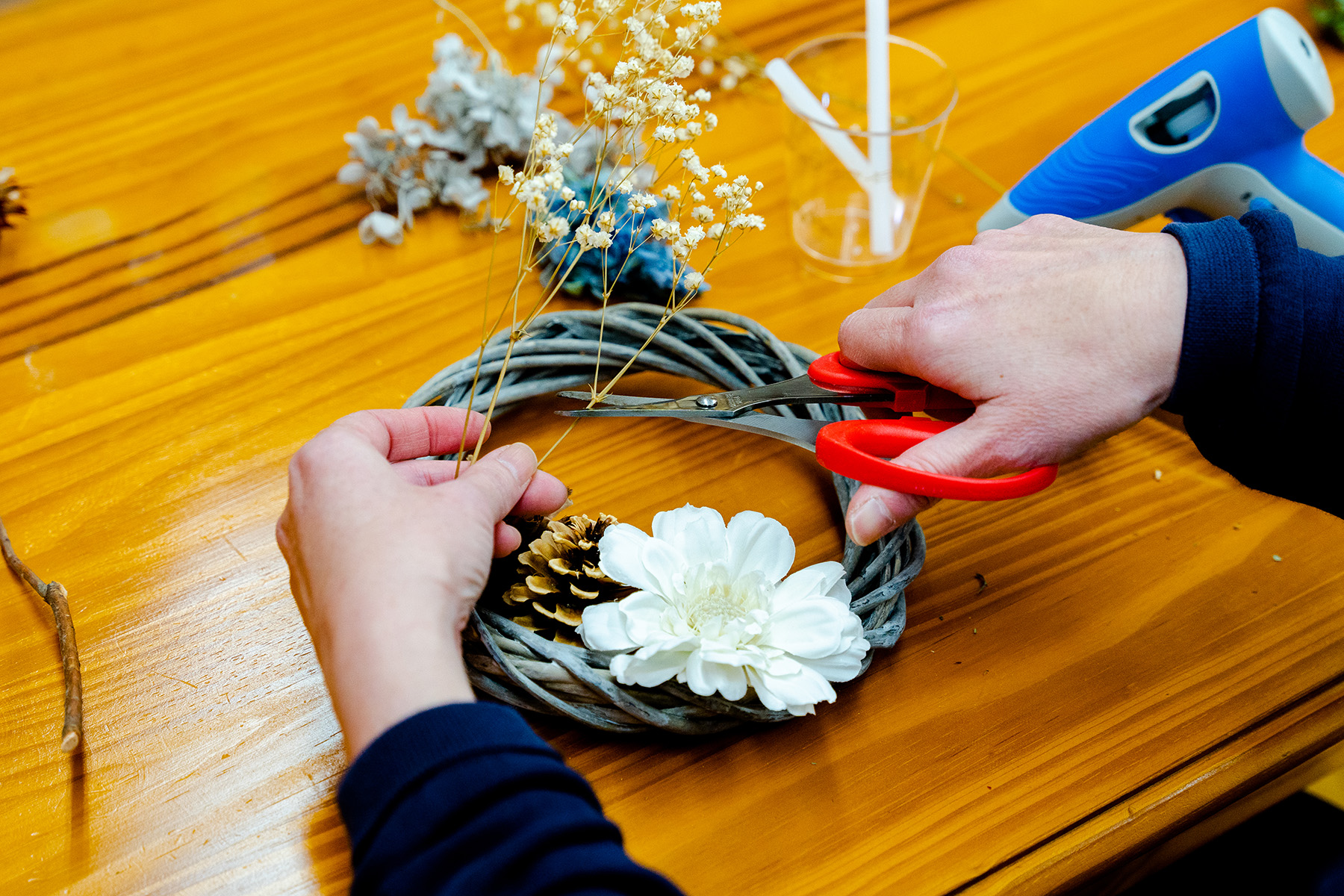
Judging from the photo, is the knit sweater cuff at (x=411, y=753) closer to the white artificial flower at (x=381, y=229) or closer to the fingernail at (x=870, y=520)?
the fingernail at (x=870, y=520)

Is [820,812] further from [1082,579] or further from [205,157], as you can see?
[205,157]

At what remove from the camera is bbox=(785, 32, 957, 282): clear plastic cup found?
2.63 ft

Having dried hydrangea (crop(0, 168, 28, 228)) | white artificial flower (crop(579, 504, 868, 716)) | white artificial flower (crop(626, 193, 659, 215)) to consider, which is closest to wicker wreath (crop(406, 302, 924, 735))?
white artificial flower (crop(579, 504, 868, 716))

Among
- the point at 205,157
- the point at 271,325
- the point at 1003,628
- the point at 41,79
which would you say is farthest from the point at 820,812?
the point at 41,79

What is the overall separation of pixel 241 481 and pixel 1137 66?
98 cm

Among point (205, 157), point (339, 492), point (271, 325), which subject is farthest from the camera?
point (205, 157)

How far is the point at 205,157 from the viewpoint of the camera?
911 mm

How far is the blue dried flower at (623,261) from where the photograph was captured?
76 centimetres

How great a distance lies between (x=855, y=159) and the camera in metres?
0.79

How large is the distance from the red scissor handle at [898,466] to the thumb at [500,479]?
0.18 meters

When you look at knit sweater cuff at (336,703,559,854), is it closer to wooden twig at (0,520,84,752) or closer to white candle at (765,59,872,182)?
wooden twig at (0,520,84,752)

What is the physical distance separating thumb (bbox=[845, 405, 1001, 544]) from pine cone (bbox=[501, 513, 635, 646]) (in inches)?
6.1

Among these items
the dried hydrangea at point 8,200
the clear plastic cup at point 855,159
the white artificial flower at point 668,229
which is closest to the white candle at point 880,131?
the clear plastic cup at point 855,159

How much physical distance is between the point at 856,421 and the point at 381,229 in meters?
0.50
